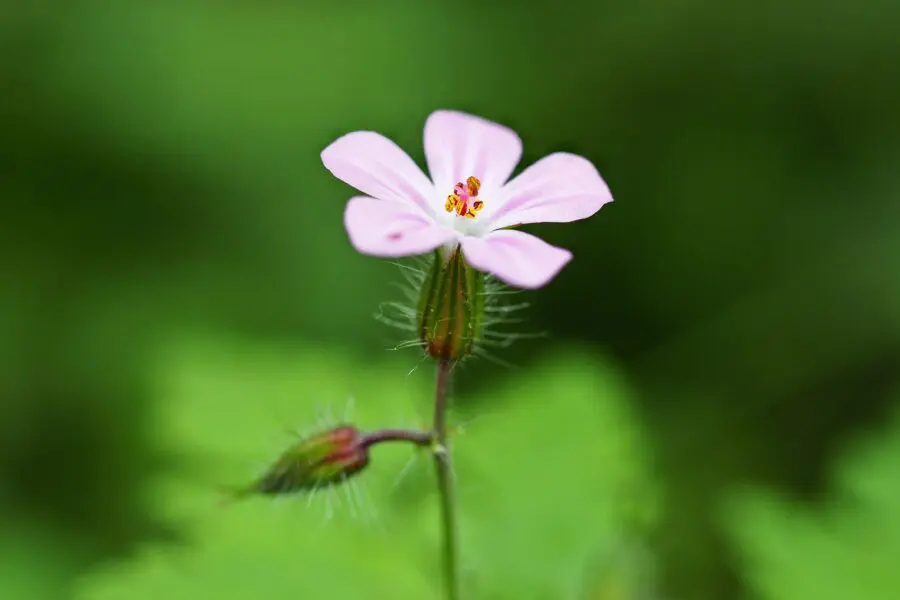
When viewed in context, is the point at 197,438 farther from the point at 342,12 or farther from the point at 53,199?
the point at 342,12

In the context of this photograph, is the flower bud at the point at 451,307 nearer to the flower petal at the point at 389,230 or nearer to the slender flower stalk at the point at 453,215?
the slender flower stalk at the point at 453,215

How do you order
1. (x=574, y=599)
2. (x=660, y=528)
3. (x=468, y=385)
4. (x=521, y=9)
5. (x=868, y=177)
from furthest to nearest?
(x=521, y=9) < (x=868, y=177) < (x=468, y=385) < (x=660, y=528) < (x=574, y=599)

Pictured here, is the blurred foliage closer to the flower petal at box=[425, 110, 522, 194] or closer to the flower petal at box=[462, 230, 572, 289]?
the flower petal at box=[425, 110, 522, 194]

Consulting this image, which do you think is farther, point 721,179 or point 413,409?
point 721,179

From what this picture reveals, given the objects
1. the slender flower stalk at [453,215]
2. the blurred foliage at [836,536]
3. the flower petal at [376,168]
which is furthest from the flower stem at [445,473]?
the blurred foliage at [836,536]

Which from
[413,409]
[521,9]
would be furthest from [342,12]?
[413,409]

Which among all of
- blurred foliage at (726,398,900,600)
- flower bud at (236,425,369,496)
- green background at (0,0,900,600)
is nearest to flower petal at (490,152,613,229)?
flower bud at (236,425,369,496)
